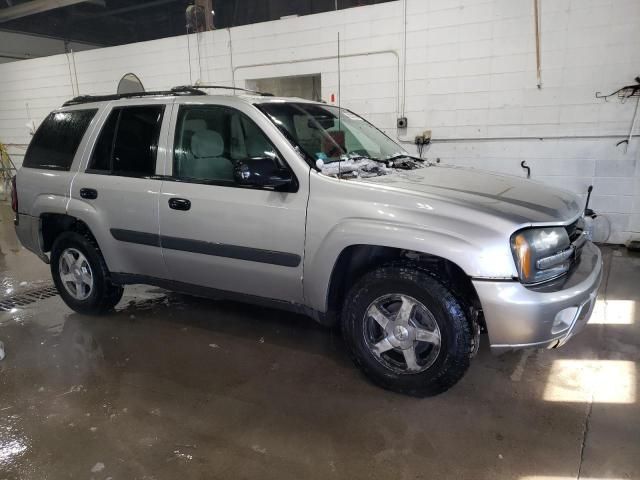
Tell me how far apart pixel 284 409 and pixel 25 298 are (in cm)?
322

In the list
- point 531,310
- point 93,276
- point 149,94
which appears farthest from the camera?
point 93,276

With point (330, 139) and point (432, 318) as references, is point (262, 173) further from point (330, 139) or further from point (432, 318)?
point (432, 318)

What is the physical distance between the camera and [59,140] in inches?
144

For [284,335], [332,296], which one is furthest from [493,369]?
[284,335]

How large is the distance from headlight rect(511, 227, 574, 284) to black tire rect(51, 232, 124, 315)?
301 cm

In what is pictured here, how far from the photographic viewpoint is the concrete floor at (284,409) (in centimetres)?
207

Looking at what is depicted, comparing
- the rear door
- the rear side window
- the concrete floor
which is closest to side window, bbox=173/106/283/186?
the rear door

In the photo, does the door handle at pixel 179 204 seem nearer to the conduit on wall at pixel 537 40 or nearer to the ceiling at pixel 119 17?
the conduit on wall at pixel 537 40

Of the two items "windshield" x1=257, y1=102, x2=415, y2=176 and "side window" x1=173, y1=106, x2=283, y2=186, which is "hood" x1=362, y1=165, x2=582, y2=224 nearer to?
"windshield" x1=257, y1=102, x2=415, y2=176

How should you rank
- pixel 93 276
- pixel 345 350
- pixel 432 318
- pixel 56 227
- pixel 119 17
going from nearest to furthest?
1. pixel 432 318
2. pixel 345 350
3. pixel 93 276
4. pixel 56 227
5. pixel 119 17

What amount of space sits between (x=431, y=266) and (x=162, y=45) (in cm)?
774

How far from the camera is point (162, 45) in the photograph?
Result: 8.30 metres

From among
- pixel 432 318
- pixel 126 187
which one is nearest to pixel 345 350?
pixel 432 318

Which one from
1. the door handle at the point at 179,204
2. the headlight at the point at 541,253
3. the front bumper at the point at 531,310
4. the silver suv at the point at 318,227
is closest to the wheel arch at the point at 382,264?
the silver suv at the point at 318,227
